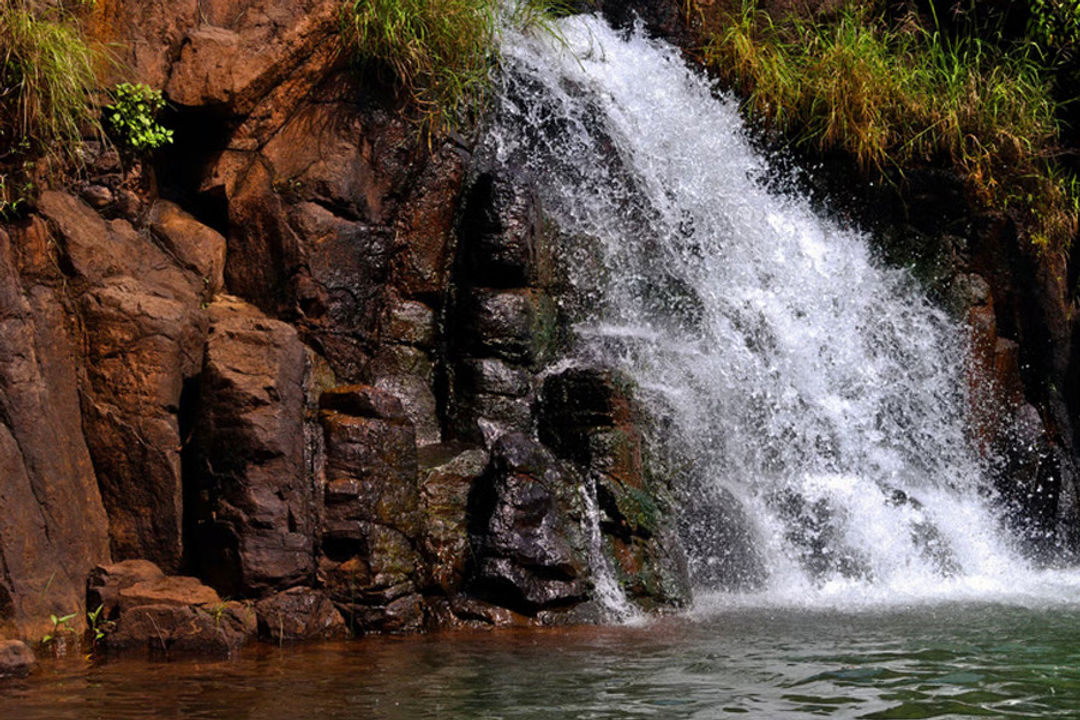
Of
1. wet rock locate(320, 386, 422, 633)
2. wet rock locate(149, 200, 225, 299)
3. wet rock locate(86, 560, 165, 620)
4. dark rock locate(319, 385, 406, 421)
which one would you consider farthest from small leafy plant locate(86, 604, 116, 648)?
wet rock locate(149, 200, 225, 299)

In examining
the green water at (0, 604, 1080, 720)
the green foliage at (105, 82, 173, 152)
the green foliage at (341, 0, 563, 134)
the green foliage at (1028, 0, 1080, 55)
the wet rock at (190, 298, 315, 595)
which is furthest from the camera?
the green foliage at (1028, 0, 1080, 55)

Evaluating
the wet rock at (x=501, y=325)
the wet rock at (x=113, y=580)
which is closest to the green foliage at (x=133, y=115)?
the wet rock at (x=501, y=325)

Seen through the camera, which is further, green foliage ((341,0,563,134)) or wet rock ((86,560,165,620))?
green foliage ((341,0,563,134))

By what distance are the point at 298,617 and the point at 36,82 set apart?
310cm

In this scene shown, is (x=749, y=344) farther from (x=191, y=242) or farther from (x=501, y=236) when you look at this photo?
(x=191, y=242)

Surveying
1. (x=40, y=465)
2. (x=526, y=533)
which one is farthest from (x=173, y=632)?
(x=526, y=533)

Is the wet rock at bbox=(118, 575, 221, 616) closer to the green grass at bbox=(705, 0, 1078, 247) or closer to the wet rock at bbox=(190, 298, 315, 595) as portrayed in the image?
the wet rock at bbox=(190, 298, 315, 595)

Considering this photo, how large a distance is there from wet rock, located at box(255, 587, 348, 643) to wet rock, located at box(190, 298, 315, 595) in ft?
0.27

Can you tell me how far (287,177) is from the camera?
7637mm

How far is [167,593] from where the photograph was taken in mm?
5871

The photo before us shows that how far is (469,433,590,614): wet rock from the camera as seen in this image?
260 inches

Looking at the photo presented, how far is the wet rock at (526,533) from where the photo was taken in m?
6.61

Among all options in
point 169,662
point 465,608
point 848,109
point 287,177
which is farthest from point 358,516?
point 848,109

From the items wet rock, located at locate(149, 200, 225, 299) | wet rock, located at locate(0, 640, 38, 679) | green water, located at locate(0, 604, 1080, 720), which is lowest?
green water, located at locate(0, 604, 1080, 720)
